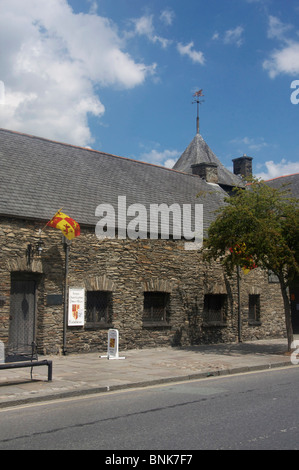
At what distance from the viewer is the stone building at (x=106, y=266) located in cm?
1511

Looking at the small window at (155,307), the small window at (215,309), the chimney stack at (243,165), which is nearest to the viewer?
the small window at (155,307)

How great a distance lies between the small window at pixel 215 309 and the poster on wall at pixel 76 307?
235 inches

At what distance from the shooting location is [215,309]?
20.3 metres

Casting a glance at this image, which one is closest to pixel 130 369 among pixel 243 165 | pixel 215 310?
pixel 215 310

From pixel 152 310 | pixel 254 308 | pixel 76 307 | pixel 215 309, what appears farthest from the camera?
pixel 254 308

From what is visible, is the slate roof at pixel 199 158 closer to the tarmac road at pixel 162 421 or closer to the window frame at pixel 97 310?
the window frame at pixel 97 310

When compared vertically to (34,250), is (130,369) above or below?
below

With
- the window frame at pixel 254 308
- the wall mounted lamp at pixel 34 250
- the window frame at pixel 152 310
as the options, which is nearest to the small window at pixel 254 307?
the window frame at pixel 254 308

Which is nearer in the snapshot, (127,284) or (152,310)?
(127,284)

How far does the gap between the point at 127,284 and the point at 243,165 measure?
22.1 m

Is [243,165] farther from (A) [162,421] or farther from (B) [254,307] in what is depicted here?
(A) [162,421]

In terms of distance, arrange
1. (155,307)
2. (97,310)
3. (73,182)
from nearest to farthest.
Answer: (97,310) → (155,307) → (73,182)

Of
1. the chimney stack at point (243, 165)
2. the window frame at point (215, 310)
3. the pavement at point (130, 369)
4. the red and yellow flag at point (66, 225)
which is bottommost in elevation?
the pavement at point (130, 369)

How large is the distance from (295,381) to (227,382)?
1.51 meters
